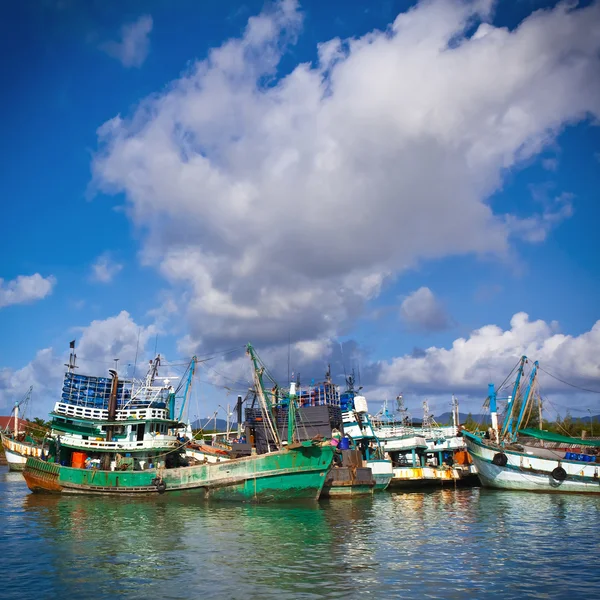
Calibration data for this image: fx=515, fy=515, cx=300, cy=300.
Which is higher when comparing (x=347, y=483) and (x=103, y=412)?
(x=103, y=412)

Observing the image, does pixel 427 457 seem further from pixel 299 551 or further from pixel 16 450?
pixel 16 450

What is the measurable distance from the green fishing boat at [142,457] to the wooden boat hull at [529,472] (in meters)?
18.9

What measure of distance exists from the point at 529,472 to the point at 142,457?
3226cm

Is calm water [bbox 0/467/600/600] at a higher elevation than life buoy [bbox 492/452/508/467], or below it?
below

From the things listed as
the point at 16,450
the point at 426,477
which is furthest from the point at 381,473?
the point at 16,450

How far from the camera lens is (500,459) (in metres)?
44.6

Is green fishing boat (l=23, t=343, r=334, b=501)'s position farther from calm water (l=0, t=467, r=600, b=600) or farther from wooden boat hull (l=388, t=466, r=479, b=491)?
wooden boat hull (l=388, t=466, r=479, b=491)

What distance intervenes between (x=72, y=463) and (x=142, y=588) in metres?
29.9

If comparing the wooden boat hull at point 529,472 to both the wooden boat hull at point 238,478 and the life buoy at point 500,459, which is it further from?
the wooden boat hull at point 238,478

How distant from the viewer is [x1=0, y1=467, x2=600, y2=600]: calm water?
50.4ft

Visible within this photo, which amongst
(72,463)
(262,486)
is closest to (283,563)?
(262,486)

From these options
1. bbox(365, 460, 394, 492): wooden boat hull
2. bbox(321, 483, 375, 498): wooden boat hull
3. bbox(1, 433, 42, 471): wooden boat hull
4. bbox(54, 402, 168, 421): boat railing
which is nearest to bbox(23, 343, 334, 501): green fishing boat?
bbox(54, 402, 168, 421): boat railing

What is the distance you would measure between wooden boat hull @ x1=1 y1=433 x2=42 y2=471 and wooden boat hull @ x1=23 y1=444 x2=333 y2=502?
27.2 metres

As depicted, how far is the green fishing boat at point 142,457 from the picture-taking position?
34.3 meters
